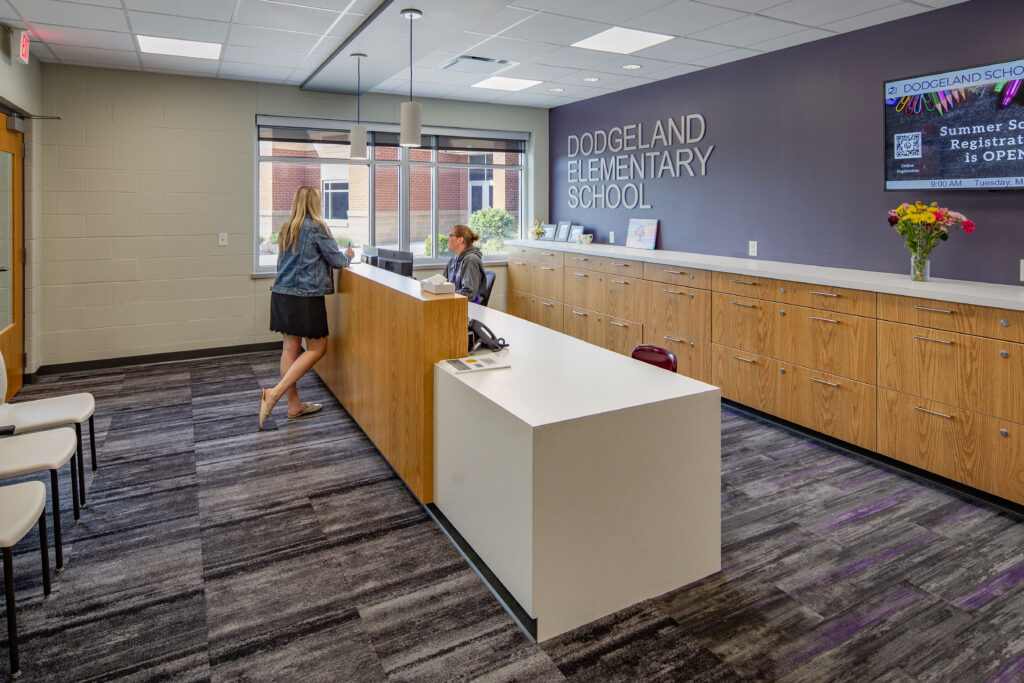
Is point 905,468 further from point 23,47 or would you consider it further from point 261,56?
point 23,47

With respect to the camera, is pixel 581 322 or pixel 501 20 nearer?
pixel 501 20

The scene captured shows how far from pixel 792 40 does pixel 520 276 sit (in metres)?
3.67

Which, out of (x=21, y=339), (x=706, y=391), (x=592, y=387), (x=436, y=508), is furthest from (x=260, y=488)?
(x=21, y=339)

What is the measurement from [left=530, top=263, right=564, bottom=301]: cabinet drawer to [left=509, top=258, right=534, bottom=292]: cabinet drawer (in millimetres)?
46

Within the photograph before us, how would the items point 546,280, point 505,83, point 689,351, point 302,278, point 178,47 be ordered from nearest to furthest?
point 302,278 → point 689,351 → point 178,47 → point 505,83 → point 546,280

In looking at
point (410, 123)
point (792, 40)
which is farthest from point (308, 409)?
point (792, 40)

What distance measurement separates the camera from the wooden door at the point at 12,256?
4770 mm

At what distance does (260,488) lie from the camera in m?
3.39

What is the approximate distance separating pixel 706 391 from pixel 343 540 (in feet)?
5.41

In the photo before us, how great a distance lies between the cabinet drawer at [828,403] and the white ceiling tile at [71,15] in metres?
4.79

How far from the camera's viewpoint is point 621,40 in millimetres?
4789

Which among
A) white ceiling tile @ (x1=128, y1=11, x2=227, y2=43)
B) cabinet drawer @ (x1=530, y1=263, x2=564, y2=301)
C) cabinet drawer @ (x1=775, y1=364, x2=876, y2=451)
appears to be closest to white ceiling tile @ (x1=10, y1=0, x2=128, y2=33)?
white ceiling tile @ (x1=128, y1=11, x2=227, y2=43)

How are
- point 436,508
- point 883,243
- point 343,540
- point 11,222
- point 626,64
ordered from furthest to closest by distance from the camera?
point 626,64
point 11,222
point 883,243
point 436,508
point 343,540

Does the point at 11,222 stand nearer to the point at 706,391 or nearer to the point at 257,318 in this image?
the point at 257,318
